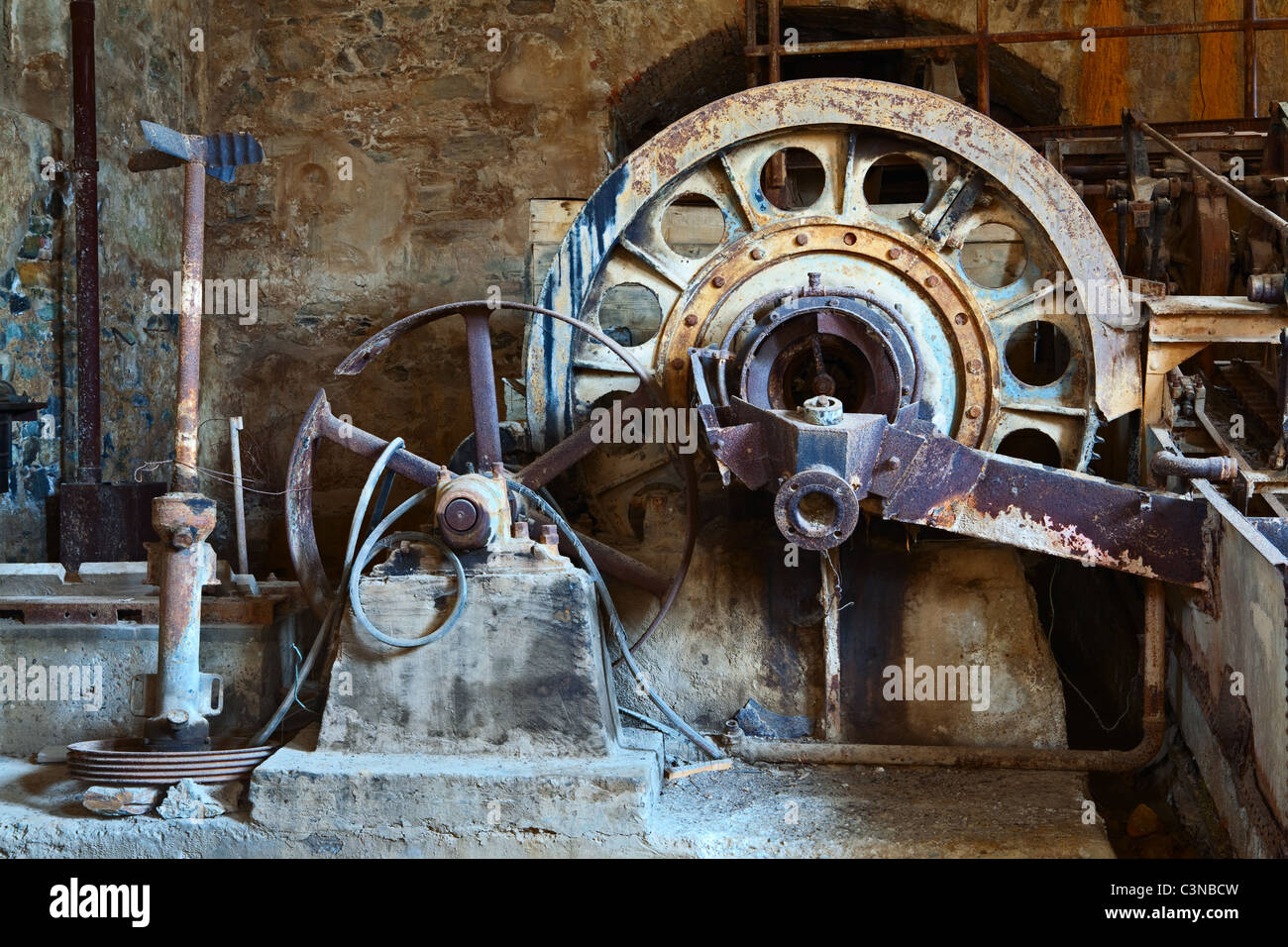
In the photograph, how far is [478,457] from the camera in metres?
4.30

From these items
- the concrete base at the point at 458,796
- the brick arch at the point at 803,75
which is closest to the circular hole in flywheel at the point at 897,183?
the brick arch at the point at 803,75

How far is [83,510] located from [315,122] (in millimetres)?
2495

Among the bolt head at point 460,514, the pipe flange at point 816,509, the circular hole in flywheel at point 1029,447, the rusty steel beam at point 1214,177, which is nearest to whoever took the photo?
the pipe flange at point 816,509

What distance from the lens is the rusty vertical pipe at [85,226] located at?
A: 18.9ft

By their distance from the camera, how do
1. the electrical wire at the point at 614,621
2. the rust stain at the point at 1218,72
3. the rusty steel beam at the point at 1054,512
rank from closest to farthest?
the rusty steel beam at the point at 1054,512 < the electrical wire at the point at 614,621 < the rust stain at the point at 1218,72

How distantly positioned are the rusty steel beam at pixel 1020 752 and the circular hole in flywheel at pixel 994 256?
1276 mm

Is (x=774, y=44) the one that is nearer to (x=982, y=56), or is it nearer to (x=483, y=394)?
(x=982, y=56)

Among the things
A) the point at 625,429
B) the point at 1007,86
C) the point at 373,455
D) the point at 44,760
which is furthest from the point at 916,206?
the point at 44,760

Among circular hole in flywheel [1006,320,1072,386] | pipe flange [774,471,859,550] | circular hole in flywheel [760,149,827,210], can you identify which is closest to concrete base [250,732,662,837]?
pipe flange [774,471,859,550]

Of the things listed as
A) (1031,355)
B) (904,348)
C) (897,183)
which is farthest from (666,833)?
(897,183)

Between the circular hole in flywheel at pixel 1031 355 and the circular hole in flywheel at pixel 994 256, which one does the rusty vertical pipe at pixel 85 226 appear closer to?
the circular hole in flywheel at pixel 994 256

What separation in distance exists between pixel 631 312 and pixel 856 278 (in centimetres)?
124

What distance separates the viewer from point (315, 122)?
6898 mm

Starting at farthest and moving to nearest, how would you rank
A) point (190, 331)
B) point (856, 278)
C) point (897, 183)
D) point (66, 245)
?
point (897, 183) → point (66, 245) → point (856, 278) → point (190, 331)
